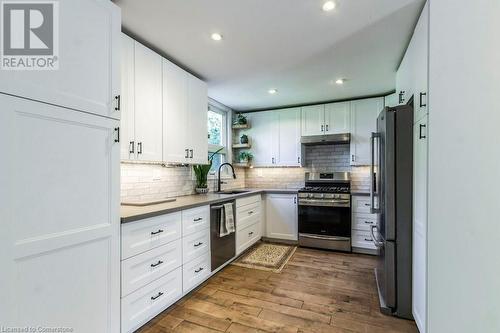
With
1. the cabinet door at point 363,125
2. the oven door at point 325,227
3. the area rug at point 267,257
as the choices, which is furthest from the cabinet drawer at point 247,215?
the cabinet door at point 363,125

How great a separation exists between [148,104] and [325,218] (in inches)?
116

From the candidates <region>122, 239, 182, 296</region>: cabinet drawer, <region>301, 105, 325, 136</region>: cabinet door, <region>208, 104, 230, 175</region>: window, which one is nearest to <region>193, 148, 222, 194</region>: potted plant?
<region>208, 104, 230, 175</region>: window

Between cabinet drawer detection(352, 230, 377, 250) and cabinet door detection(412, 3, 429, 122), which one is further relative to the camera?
cabinet drawer detection(352, 230, 377, 250)

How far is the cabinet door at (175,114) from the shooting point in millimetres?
2482

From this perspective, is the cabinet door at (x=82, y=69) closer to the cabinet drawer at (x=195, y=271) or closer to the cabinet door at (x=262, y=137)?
the cabinet drawer at (x=195, y=271)

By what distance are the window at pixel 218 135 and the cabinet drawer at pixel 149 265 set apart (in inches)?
74.0

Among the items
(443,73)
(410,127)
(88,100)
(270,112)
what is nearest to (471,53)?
(443,73)

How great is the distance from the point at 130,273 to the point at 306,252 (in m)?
2.62

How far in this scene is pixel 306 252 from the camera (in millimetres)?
3580

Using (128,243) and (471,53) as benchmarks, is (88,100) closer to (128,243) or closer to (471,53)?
(128,243)

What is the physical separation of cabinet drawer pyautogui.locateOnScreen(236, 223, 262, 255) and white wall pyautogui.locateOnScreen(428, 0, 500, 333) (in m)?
2.59

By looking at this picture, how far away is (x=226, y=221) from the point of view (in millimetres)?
2795

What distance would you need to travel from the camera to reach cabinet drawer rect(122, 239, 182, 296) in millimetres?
1654

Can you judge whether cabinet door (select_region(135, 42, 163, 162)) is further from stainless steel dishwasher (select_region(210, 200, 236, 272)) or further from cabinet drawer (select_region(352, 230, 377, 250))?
cabinet drawer (select_region(352, 230, 377, 250))
